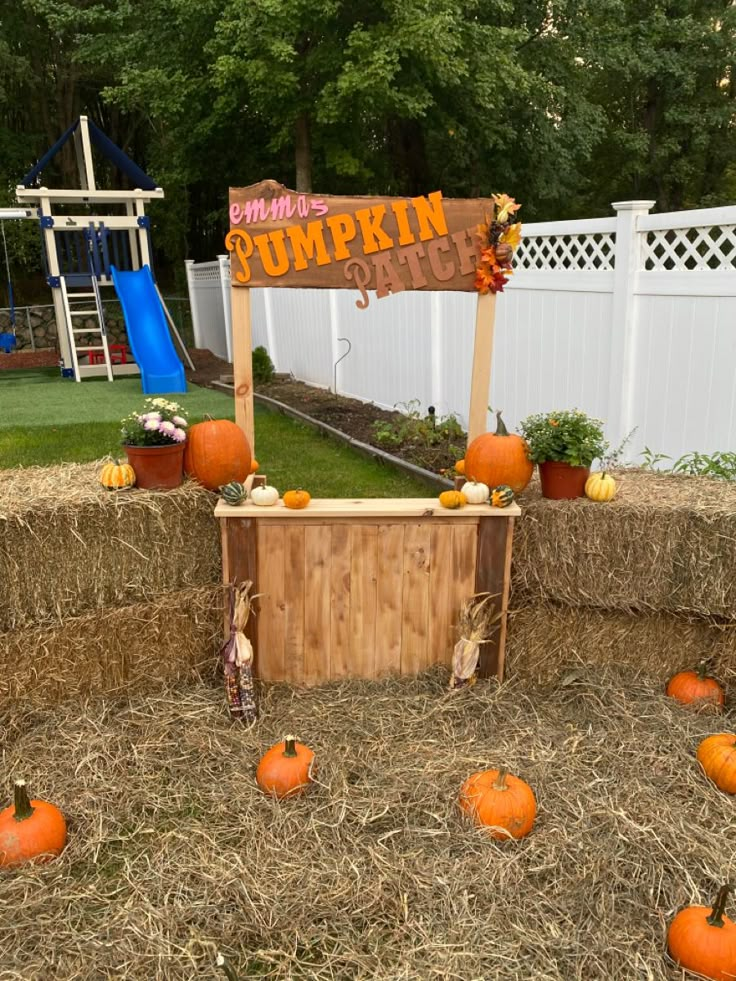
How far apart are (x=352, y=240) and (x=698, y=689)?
2563 millimetres

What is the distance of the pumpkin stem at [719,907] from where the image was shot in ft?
6.82

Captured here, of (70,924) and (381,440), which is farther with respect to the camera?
(381,440)

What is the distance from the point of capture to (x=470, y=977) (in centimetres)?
210

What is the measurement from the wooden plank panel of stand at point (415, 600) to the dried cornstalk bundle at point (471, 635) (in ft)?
0.56

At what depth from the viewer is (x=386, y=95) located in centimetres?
1397

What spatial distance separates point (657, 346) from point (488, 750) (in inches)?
120

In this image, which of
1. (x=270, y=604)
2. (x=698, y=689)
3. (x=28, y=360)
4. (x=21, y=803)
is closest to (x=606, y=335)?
(x=698, y=689)

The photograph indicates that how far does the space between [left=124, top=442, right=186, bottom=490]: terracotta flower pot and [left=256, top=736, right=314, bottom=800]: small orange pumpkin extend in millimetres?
1249

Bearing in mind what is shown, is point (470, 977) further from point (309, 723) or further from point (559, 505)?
point (559, 505)

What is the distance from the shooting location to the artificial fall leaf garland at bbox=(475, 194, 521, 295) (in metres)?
3.53

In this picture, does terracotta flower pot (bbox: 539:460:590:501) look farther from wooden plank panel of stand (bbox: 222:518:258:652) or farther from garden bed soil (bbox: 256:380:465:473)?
garden bed soil (bbox: 256:380:465:473)

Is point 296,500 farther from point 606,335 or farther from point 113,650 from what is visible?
point 606,335

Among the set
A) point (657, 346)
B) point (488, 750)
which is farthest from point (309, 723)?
point (657, 346)

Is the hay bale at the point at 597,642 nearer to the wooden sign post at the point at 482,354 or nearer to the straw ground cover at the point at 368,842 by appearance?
the straw ground cover at the point at 368,842
